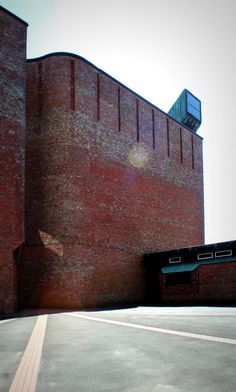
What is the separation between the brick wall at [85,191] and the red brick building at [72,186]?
0.05 metres

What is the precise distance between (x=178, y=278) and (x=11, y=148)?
1138cm

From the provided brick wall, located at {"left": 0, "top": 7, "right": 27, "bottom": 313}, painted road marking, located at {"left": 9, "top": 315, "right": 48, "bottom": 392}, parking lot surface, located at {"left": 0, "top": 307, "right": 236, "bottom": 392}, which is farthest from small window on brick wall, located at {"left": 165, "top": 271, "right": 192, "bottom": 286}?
painted road marking, located at {"left": 9, "top": 315, "right": 48, "bottom": 392}

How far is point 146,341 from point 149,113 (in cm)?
2181

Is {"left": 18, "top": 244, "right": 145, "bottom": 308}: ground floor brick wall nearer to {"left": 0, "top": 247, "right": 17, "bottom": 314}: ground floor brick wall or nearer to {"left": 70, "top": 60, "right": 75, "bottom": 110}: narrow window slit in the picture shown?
{"left": 0, "top": 247, "right": 17, "bottom": 314}: ground floor brick wall

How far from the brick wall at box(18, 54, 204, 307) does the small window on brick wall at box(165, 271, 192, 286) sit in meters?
2.18

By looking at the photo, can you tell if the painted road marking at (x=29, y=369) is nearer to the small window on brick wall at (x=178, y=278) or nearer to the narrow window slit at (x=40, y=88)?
the small window on brick wall at (x=178, y=278)

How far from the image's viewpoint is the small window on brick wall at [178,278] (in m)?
20.4

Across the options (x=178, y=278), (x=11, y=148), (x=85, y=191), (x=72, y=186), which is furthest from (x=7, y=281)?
(x=178, y=278)

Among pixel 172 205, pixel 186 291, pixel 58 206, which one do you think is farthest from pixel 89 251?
pixel 172 205

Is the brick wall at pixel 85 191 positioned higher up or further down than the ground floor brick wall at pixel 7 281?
higher up

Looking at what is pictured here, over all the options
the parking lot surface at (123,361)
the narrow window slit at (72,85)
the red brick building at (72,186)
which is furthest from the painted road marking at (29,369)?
the narrow window slit at (72,85)

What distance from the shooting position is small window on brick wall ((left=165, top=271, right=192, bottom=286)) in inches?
803

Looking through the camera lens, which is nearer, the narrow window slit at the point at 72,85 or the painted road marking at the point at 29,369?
the painted road marking at the point at 29,369

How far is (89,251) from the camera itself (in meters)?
20.0
